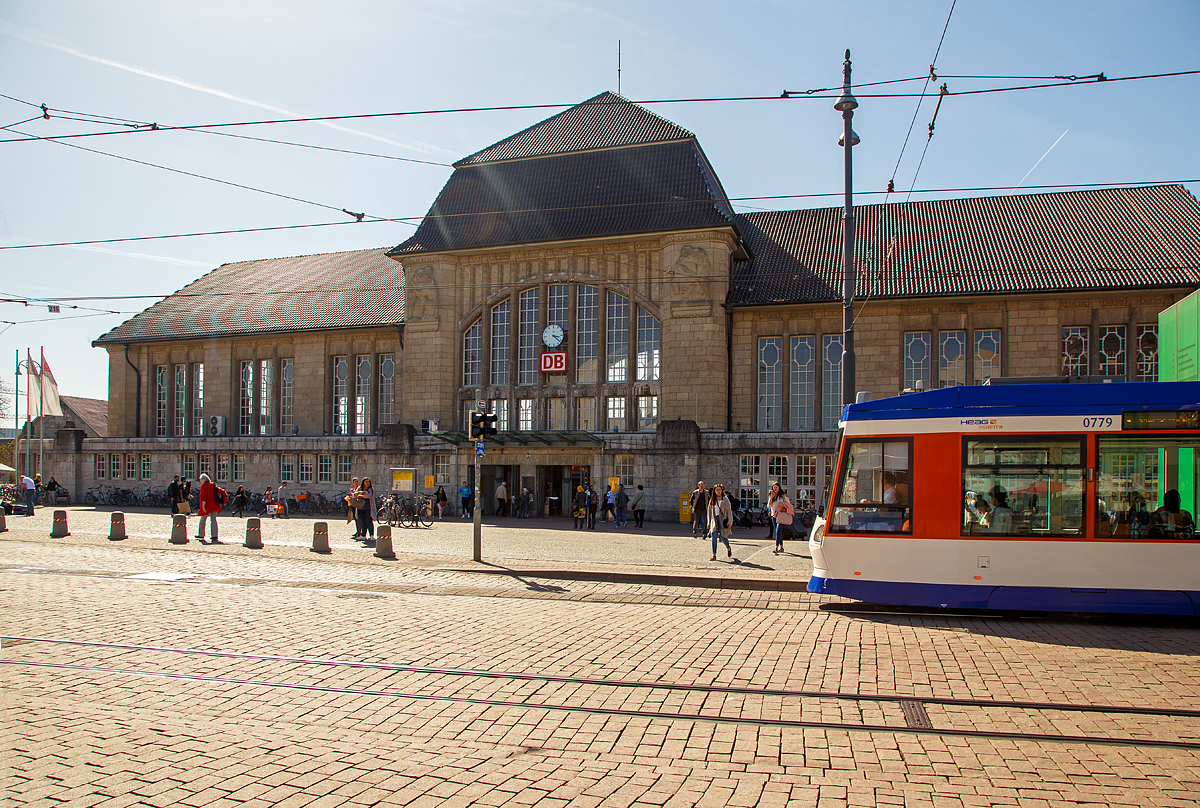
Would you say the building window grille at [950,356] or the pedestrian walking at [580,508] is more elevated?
the building window grille at [950,356]

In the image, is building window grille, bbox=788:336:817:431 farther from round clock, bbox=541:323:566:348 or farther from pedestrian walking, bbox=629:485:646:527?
round clock, bbox=541:323:566:348

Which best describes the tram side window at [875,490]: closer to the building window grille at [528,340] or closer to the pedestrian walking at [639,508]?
the pedestrian walking at [639,508]

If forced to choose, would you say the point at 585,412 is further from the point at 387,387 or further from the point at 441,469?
the point at 387,387

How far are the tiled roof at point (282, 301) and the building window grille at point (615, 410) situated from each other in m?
11.4

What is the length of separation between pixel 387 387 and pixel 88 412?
156 feet

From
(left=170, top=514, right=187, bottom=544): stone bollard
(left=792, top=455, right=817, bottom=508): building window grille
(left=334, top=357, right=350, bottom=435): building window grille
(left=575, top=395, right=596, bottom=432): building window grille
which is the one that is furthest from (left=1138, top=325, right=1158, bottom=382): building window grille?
(left=334, top=357, right=350, bottom=435): building window grille

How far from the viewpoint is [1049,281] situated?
31.3 m

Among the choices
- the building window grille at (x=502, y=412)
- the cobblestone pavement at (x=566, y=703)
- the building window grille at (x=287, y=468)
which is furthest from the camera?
the building window grille at (x=287, y=468)

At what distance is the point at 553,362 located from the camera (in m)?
35.7

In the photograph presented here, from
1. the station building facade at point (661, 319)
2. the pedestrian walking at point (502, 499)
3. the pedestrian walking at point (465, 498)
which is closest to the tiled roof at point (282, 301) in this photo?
the station building facade at point (661, 319)

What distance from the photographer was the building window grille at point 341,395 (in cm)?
4122

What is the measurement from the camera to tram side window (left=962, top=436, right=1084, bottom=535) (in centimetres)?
1088

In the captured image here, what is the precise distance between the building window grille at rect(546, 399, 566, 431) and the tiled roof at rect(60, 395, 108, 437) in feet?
169

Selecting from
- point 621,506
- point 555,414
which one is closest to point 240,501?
point 555,414
